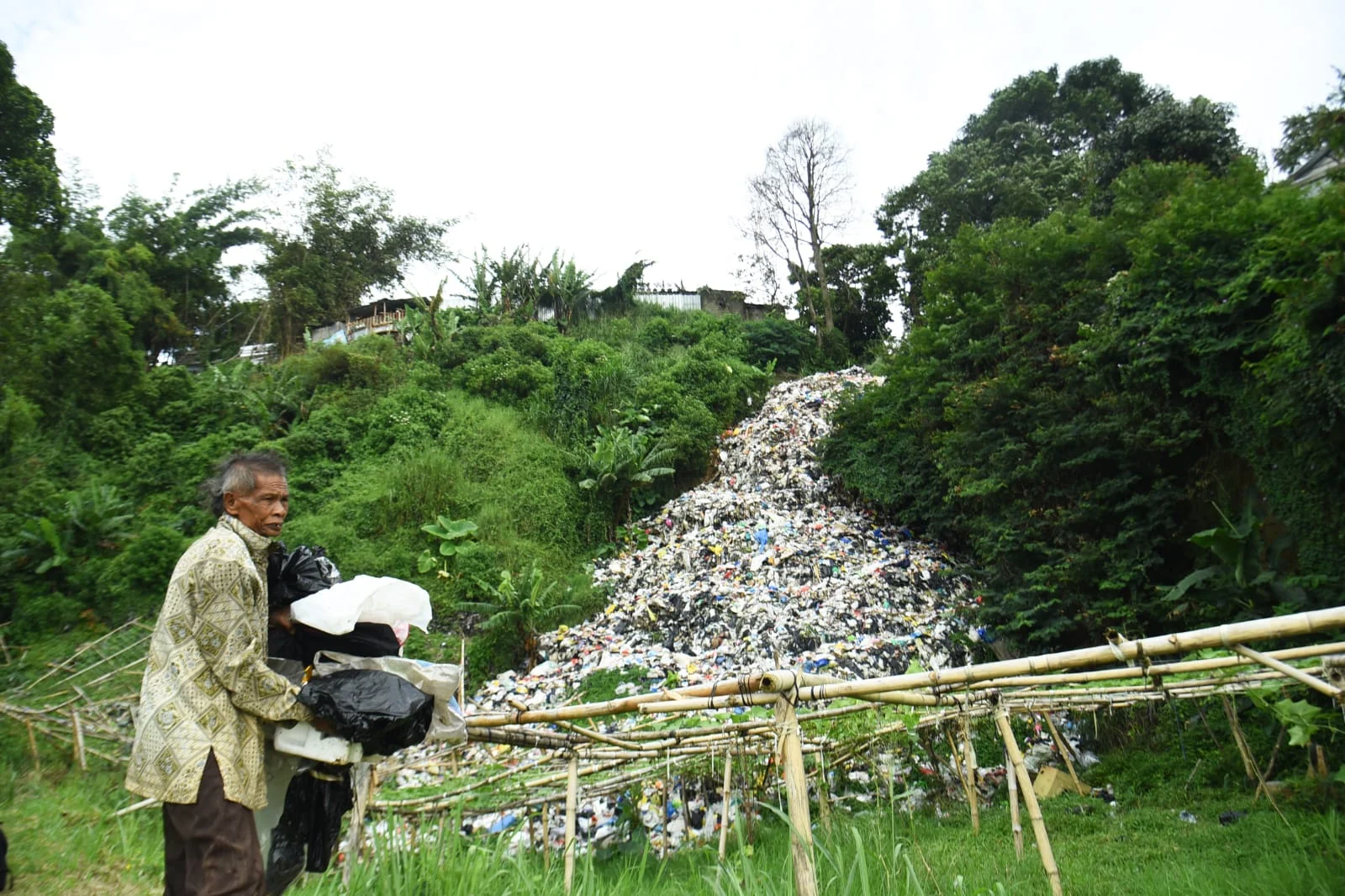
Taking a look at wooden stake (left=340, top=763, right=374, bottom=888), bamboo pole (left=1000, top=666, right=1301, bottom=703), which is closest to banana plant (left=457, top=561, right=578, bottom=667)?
bamboo pole (left=1000, top=666, right=1301, bottom=703)

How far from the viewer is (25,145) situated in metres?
13.9

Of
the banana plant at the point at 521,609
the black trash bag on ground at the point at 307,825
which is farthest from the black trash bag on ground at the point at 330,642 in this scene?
the banana plant at the point at 521,609

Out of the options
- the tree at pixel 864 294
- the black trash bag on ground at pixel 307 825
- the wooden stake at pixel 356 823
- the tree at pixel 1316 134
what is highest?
the tree at pixel 864 294

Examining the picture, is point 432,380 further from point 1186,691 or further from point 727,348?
point 1186,691

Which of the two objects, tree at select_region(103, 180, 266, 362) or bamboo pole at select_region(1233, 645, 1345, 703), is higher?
tree at select_region(103, 180, 266, 362)

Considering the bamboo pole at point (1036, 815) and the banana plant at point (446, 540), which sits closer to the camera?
the bamboo pole at point (1036, 815)

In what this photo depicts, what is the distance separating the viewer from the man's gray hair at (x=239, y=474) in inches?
84.7

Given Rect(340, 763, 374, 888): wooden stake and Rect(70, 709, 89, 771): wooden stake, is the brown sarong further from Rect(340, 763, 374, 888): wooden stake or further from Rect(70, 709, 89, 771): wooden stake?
Rect(70, 709, 89, 771): wooden stake

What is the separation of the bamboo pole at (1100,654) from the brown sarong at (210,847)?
1.45 meters

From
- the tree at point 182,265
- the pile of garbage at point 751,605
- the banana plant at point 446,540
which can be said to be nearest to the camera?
the pile of garbage at point 751,605

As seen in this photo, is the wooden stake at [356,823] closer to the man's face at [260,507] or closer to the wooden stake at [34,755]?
the man's face at [260,507]

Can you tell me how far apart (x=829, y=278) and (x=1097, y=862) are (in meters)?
19.9

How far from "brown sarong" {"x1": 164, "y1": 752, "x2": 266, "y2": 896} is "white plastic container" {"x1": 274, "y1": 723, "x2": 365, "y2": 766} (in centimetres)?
17

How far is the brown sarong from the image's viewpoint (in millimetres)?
1881
